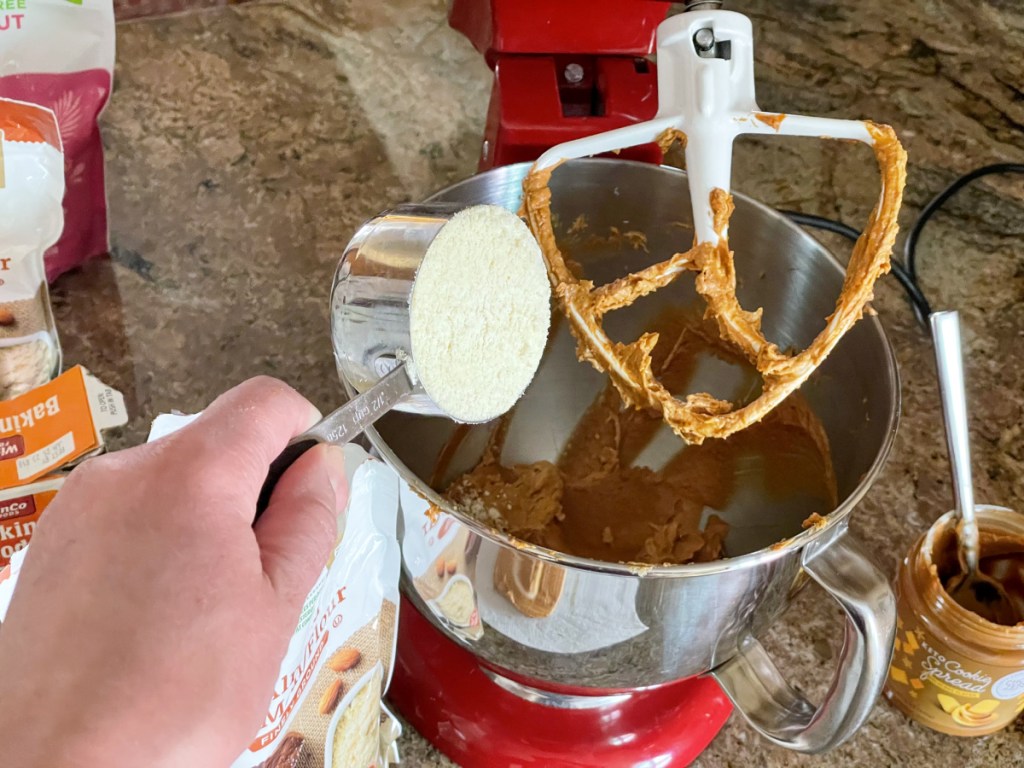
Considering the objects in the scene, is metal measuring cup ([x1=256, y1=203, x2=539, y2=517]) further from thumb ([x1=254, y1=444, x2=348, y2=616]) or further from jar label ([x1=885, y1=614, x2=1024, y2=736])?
jar label ([x1=885, y1=614, x2=1024, y2=736])

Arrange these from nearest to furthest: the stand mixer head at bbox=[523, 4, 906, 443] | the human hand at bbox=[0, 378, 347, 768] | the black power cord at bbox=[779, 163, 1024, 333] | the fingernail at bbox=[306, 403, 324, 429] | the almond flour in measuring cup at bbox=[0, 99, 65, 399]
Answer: the human hand at bbox=[0, 378, 347, 768]
the fingernail at bbox=[306, 403, 324, 429]
the stand mixer head at bbox=[523, 4, 906, 443]
the almond flour in measuring cup at bbox=[0, 99, 65, 399]
the black power cord at bbox=[779, 163, 1024, 333]

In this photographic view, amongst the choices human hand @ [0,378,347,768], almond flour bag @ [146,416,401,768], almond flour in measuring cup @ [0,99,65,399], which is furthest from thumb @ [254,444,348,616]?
almond flour in measuring cup @ [0,99,65,399]

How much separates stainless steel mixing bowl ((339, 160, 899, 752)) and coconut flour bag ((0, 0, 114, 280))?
0.34 metres

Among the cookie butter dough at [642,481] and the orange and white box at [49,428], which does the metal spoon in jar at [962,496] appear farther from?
the orange and white box at [49,428]

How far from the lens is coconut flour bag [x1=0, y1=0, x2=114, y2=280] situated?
67 centimetres

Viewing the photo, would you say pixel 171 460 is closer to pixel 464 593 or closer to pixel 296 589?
pixel 296 589

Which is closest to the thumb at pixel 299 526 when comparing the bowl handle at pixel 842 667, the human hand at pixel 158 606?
the human hand at pixel 158 606

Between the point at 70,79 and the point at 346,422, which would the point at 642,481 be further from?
the point at 70,79

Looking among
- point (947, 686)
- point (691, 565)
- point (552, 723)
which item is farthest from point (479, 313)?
point (947, 686)

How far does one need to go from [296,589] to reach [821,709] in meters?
0.30

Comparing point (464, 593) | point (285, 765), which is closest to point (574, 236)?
point (464, 593)

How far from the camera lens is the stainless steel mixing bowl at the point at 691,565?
0.44m

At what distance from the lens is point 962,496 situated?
58 cm

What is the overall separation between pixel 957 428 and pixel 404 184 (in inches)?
20.6
